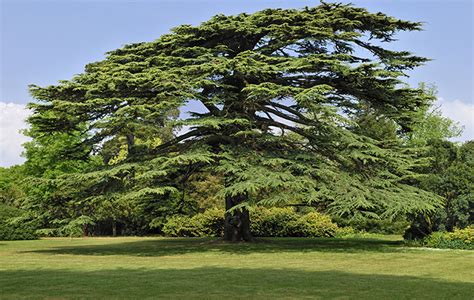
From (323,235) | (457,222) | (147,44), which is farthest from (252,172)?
(323,235)

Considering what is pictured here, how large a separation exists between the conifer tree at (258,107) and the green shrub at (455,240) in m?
1.75

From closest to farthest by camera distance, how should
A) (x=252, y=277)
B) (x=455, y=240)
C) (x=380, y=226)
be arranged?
1. (x=252, y=277)
2. (x=455, y=240)
3. (x=380, y=226)

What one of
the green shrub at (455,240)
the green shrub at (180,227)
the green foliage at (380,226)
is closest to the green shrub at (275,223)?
the green shrub at (180,227)

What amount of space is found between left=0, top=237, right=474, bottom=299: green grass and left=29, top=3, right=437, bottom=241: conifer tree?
12.6 feet

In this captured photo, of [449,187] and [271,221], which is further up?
[449,187]

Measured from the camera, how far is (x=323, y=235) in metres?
37.0

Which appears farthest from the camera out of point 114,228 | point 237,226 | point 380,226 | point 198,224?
point 114,228

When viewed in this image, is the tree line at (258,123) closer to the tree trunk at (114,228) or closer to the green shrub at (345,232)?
the green shrub at (345,232)

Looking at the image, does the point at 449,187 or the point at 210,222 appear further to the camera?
the point at 210,222

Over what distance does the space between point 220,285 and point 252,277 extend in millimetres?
1664

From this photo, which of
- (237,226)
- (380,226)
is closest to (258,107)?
(237,226)

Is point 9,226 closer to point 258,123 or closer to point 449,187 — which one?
point 258,123

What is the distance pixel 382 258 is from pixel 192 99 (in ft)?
35.3

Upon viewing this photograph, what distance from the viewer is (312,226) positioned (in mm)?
37000
